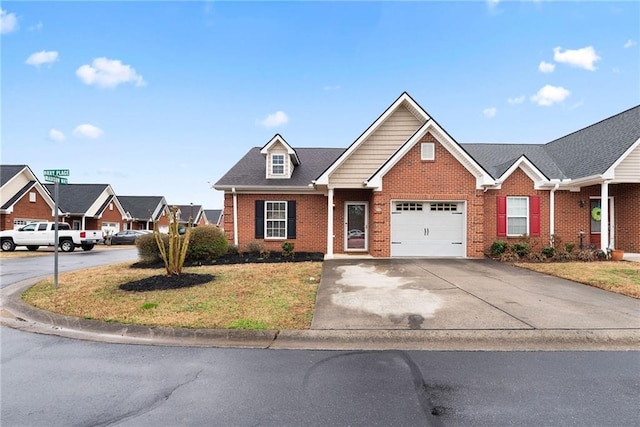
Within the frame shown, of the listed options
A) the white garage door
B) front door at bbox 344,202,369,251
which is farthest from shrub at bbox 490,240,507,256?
front door at bbox 344,202,369,251

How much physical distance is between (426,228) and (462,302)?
24.4 feet

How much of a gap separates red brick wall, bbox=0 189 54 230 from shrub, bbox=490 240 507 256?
3502cm

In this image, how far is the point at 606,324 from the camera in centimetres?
546

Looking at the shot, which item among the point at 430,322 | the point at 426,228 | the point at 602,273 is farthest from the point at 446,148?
the point at 430,322

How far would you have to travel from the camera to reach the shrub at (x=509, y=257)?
12.9 m

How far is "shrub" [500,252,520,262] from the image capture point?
12906 mm

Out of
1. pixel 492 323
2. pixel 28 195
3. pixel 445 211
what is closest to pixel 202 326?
pixel 492 323

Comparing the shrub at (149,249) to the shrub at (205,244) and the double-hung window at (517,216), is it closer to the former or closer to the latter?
the shrub at (205,244)

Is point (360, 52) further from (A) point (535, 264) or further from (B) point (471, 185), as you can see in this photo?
(A) point (535, 264)

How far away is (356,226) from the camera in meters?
15.9

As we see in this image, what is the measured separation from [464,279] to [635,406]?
19.7ft

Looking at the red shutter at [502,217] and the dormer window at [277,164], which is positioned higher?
the dormer window at [277,164]

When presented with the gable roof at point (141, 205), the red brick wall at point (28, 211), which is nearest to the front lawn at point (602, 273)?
the red brick wall at point (28, 211)

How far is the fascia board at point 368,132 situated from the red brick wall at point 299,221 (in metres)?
2.09
